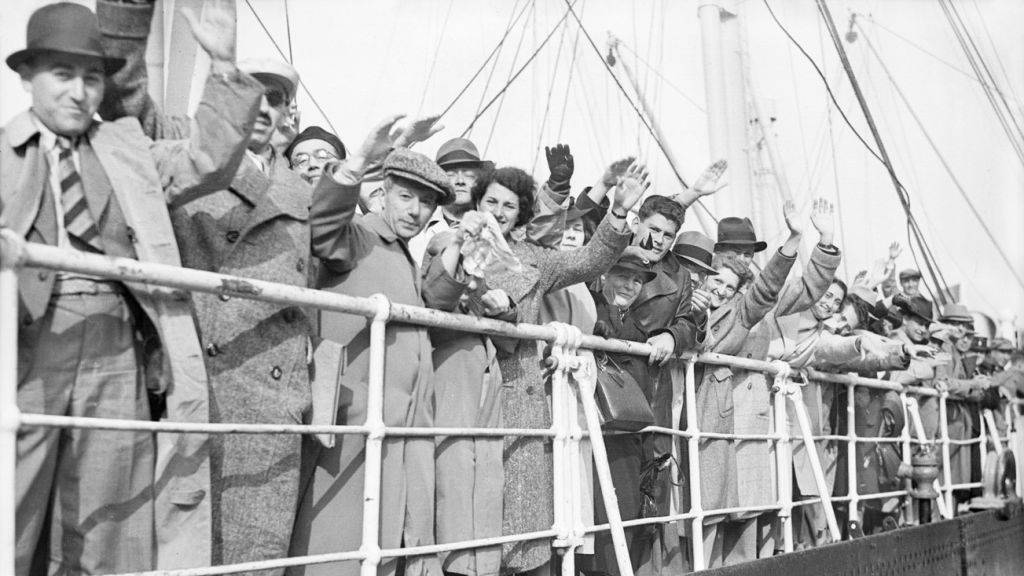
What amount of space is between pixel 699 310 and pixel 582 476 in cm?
128

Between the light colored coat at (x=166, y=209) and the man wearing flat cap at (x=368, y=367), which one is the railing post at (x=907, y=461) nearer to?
the man wearing flat cap at (x=368, y=367)

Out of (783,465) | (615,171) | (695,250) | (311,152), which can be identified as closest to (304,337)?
(311,152)

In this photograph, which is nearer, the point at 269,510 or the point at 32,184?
the point at 32,184

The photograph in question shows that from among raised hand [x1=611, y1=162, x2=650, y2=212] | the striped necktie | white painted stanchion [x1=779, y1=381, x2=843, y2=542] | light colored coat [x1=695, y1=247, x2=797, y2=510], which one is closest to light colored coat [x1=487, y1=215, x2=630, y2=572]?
raised hand [x1=611, y1=162, x2=650, y2=212]

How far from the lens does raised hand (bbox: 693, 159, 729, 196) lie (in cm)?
530

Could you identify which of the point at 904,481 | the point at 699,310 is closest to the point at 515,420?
the point at 699,310

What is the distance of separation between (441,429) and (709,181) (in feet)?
8.41

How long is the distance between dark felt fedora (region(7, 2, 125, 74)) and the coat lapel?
0.16 meters

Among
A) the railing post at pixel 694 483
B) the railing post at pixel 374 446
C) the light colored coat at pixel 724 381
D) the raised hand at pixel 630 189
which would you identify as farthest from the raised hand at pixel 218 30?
the light colored coat at pixel 724 381

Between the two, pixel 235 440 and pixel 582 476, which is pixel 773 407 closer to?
pixel 582 476

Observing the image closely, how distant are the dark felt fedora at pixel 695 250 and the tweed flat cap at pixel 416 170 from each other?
7.33ft

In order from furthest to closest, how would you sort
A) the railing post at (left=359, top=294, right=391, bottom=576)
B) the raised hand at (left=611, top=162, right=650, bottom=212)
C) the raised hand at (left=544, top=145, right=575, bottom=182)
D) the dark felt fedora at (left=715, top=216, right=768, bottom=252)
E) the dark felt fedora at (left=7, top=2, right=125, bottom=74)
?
the dark felt fedora at (left=715, top=216, right=768, bottom=252) < the raised hand at (left=544, top=145, right=575, bottom=182) < the raised hand at (left=611, top=162, right=650, bottom=212) < the railing post at (left=359, top=294, right=391, bottom=576) < the dark felt fedora at (left=7, top=2, right=125, bottom=74)

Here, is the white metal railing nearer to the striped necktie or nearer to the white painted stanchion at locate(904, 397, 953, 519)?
the striped necktie

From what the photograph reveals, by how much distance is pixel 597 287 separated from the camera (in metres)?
4.85
